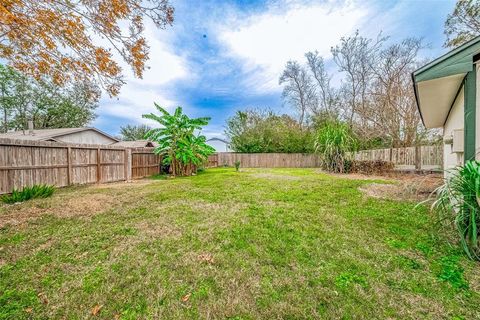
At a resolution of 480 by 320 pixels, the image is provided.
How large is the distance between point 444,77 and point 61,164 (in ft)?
33.5

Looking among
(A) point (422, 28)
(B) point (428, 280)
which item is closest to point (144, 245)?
(B) point (428, 280)

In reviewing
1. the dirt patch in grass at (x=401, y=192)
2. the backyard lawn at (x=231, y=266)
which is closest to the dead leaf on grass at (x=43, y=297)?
the backyard lawn at (x=231, y=266)

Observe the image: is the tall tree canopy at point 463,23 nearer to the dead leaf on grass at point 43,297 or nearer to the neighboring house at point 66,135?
the dead leaf on grass at point 43,297

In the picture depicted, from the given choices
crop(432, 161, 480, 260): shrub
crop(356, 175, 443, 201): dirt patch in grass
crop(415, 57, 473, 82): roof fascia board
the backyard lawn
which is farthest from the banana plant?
crop(432, 161, 480, 260): shrub

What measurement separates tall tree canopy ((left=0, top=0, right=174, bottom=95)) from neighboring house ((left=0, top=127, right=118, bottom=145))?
37.2 ft

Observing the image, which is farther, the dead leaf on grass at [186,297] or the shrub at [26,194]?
the shrub at [26,194]

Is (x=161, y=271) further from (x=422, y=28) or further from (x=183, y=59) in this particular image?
(x=422, y=28)

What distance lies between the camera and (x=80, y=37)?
3883mm

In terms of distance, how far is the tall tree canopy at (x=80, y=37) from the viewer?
3551 millimetres

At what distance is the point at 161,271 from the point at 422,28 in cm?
1721

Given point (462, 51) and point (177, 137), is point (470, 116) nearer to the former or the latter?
point (462, 51)

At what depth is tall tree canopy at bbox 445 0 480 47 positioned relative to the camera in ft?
31.0

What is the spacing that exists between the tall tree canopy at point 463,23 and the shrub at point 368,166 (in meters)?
6.68

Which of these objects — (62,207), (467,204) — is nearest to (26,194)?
(62,207)
